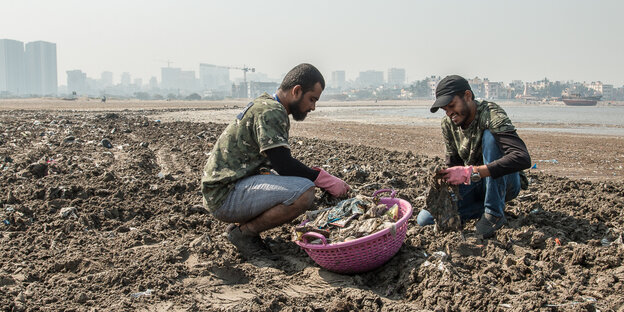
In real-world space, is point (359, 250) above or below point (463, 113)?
below

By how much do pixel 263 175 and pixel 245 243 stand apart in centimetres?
61

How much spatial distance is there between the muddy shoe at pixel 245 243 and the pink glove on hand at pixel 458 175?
5.34 feet

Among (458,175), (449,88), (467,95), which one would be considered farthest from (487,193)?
(449,88)

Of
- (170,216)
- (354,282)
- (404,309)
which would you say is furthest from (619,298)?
(170,216)

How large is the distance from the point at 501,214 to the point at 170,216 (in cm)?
331

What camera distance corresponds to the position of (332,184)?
3.96 metres

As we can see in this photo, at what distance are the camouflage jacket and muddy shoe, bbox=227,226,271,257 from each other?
0.27 metres

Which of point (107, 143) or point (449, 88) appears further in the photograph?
point (107, 143)

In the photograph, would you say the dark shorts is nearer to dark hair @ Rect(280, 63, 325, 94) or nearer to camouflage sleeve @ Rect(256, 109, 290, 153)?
camouflage sleeve @ Rect(256, 109, 290, 153)

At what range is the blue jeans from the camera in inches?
159

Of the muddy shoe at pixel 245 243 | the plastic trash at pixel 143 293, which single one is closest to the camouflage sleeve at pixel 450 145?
the muddy shoe at pixel 245 243

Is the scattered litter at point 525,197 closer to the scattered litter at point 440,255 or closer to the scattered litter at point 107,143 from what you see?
the scattered litter at point 440,255

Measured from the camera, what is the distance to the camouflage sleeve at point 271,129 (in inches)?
146

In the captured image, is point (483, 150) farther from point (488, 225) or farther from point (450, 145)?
point (488, 225)
